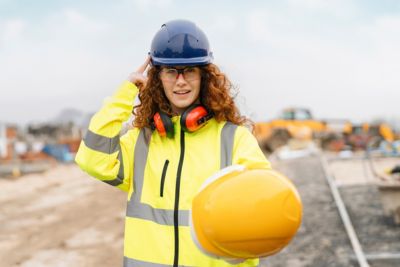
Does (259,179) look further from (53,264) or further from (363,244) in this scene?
(363,244)

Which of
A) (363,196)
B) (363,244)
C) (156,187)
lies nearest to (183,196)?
(156,187)

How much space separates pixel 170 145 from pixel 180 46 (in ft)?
1.28

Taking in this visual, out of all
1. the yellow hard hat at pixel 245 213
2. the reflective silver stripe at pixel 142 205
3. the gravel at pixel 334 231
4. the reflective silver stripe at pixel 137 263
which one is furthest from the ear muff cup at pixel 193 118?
the gravel at pixel 334 231

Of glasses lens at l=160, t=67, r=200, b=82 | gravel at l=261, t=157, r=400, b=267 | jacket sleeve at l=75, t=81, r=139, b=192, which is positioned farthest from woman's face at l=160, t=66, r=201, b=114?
gravel at l=261, t=157, r=400, b=267

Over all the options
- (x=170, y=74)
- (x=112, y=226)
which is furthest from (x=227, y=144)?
(x=112, y=226)

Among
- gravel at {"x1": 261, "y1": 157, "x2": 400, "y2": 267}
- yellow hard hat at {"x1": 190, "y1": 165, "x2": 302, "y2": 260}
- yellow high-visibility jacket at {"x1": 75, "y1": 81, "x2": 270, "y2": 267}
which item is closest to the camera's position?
yellow hard hat at {"x1": 190, "y1": 165, "x2": 302, "y2": 260}

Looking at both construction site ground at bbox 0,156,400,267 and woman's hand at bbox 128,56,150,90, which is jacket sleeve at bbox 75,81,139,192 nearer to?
woman's hand at bbox 128,56,150,90

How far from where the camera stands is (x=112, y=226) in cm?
889

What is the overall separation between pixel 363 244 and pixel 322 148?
51.5ft

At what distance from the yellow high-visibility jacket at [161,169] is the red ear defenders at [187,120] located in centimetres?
5

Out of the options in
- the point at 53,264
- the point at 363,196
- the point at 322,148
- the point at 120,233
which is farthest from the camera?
the point at 322,148

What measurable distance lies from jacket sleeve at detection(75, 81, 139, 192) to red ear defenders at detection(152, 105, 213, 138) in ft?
0.42

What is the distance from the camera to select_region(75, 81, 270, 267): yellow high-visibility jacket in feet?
6.80

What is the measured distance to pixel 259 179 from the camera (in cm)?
171
